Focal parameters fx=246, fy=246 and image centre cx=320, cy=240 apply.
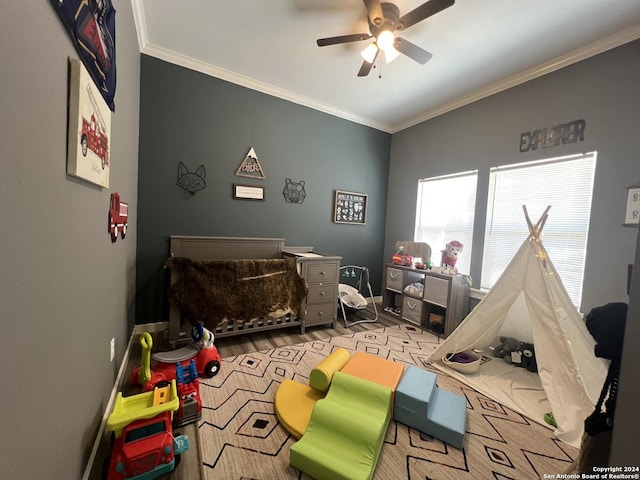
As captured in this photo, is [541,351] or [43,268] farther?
[541,351]

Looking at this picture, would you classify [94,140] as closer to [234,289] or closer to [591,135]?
[234,289]

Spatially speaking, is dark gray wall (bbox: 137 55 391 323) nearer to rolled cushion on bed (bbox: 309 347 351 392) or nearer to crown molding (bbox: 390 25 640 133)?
crown molding (bbox: 390 25 640 133)

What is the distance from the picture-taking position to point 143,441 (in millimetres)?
1165

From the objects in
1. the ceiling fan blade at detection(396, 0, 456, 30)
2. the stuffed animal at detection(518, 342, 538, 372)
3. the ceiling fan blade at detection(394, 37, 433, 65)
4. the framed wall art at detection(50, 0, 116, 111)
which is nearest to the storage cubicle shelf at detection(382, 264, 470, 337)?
the stuffed animal at detection(518, 342, 538, 372)

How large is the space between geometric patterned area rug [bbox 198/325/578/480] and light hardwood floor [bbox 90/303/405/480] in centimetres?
6

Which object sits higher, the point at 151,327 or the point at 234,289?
the point at 234,289

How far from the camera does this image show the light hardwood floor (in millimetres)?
1232

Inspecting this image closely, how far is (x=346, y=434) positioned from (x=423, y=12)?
263 centimetres

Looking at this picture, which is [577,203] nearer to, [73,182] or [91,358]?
[73,182]

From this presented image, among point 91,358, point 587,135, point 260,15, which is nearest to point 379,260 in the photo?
point 587,135

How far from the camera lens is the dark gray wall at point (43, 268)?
573 mm

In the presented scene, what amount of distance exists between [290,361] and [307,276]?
921 millimetres

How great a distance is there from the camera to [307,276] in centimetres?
285

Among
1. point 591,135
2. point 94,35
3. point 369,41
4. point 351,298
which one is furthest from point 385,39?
point 351,298
